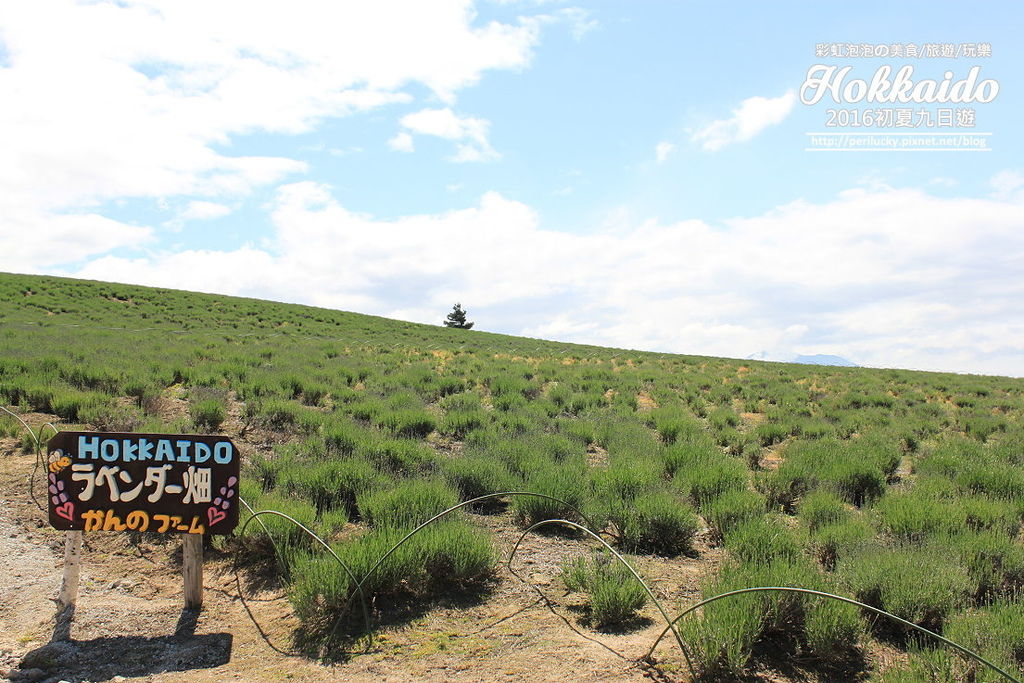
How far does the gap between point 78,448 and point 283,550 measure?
1.78 metres

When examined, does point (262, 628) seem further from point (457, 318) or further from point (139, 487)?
point (457, 318)

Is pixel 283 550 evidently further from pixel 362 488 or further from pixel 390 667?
pixel 390 667

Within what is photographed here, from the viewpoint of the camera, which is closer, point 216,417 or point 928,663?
point 928,663

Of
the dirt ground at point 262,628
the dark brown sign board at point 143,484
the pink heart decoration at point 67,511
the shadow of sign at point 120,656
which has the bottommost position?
the shadow of sign at point 120,656

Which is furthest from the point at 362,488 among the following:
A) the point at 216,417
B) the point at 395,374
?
the point at 395,374

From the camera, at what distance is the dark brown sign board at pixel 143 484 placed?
4.45m

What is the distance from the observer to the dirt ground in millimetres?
3723

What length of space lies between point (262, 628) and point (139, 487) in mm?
1440

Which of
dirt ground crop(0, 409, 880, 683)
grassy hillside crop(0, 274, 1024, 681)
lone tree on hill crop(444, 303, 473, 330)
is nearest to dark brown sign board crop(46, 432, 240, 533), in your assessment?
dirt ground crop(0, 409, 880, 683)

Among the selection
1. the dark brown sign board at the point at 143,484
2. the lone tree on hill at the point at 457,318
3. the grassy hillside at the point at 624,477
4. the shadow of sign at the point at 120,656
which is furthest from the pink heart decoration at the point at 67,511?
the lone tree on hill at the point at 457,318

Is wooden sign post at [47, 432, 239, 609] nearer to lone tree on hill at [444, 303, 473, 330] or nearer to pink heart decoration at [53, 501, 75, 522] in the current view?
pink heart decoration at [53, 501, 75, 522]

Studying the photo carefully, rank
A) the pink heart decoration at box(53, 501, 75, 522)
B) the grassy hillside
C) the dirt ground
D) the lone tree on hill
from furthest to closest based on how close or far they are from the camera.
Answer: the lone tree on hill
the pink heart decoration at box(53, 501, 75, 522)
the grassy hillside
the dirt ground

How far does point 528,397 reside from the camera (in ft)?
43.8

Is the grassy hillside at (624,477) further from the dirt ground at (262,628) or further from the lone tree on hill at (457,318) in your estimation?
the lone tree on hill at (457,318)
